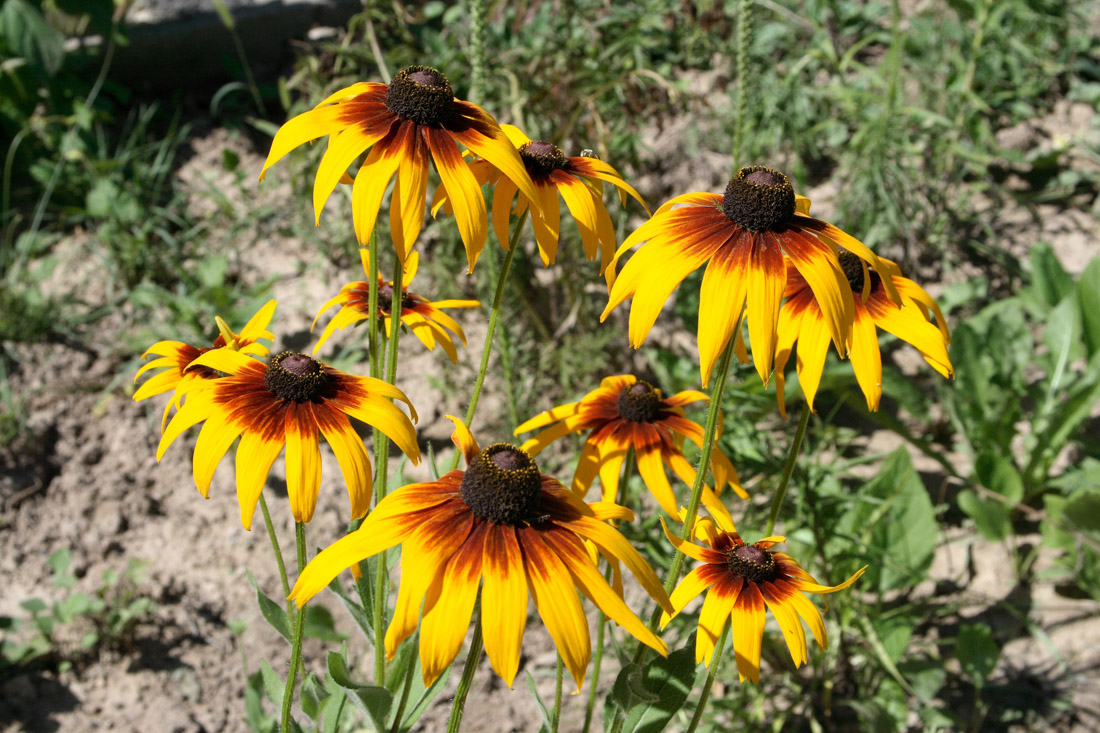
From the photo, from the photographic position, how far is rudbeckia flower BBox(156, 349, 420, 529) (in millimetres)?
1230

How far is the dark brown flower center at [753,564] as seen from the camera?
143cm

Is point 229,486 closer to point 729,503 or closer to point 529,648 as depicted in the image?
point 529,648

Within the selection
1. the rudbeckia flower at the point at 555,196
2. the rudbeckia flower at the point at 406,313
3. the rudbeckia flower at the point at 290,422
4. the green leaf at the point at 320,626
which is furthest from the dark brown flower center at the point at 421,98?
the green leaf at the point at 320,626

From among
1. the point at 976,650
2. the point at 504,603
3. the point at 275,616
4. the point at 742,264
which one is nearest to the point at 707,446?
the point at 742,264

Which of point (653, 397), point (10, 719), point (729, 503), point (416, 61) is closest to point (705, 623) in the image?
point (653, 397)

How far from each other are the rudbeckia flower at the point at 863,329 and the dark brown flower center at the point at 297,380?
0.69m

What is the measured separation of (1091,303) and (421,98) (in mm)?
2836

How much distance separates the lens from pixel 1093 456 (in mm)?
3221

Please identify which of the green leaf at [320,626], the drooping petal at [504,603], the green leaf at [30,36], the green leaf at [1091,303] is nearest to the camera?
the drooping petal at [504,603]

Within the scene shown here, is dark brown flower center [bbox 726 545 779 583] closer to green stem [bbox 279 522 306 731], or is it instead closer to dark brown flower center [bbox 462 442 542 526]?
dark brown flower center [bbox 462 442 542 526]

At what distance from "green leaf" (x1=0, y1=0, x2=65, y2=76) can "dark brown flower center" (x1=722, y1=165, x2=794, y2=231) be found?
360 centimetres

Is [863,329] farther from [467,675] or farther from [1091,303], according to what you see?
[1091,303]

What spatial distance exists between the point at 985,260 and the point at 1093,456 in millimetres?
1026

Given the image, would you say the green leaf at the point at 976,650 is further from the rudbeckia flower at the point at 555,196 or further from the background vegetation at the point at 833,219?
the rudbeckia flower at the point at 555,196
